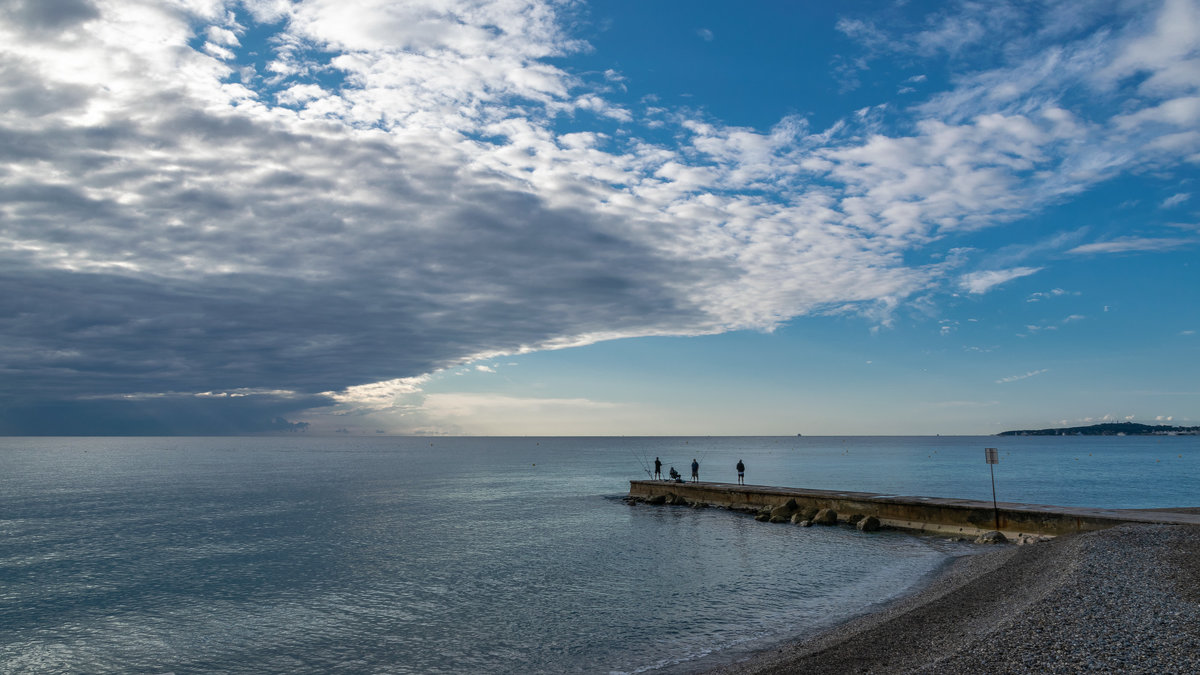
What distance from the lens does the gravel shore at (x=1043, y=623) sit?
1171cm

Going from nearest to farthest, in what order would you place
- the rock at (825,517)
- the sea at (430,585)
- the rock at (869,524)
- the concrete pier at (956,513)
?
the sea at (430,585) → the concrete pier at (956,513) → the rock at (869,524) → the rock at (825,517)

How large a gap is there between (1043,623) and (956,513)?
65.5 feet

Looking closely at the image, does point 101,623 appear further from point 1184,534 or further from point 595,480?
point 595,480

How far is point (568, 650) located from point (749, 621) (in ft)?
17.6

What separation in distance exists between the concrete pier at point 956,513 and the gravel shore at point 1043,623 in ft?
14.0

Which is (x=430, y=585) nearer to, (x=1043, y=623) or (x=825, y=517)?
(x=1043, y=623)

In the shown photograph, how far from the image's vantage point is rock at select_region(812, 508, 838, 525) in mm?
37719

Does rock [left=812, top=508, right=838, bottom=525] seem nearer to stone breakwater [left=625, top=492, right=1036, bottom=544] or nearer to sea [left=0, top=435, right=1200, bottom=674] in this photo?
stone breakwater [left=625, top=492, right=1036, bottom=544]

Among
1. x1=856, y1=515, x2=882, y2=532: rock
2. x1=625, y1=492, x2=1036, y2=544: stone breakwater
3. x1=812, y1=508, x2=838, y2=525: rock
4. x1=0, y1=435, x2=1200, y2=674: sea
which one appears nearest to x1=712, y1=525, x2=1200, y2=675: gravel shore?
x1=0, y1=435, x2=1200, y2=674: sea

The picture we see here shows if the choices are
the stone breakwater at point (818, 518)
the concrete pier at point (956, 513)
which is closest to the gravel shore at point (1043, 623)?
the concrete pier at point (956, 513)

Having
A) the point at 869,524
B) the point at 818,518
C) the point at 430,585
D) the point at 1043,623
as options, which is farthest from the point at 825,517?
the point at 1043,623

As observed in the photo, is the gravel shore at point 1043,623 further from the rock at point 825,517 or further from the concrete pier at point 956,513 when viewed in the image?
the rock at point 825,517

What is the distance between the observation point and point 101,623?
20.6 metres

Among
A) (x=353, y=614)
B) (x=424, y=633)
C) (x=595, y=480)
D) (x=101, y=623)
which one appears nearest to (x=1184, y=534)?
(x=424, y=633)
